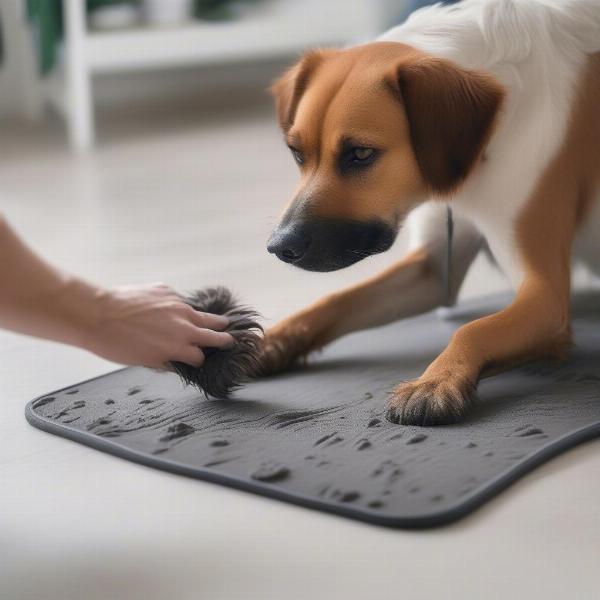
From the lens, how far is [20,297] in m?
1.30

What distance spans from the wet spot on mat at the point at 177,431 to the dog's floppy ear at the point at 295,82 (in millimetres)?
552

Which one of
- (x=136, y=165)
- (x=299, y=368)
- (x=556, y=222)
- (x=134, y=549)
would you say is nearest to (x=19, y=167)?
(x=136, y=165)

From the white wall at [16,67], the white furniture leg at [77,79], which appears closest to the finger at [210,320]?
the white furniture leg at [77,79]

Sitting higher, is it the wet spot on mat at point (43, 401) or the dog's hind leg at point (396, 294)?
the dog's hind leg at point (396, 294)

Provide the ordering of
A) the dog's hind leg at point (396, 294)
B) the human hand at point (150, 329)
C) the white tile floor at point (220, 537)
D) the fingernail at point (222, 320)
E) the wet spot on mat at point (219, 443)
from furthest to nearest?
the dog's hind leg at point (396, 294) → the fingernail at point (222, 320) → the wet spot on mat at point (219, 443) → the human hand at point (150, 329) → the white tile floor at point (220, 537)

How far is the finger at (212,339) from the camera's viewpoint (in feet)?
5.08

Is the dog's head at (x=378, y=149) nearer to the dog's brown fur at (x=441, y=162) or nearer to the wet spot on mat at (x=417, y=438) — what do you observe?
the dog's brown fur at (x=441, y=162)

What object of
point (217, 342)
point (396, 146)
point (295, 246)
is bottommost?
point (217, 342)

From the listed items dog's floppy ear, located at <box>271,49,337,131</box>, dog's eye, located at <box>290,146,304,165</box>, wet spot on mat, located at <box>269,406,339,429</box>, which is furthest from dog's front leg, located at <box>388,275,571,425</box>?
dog's floppy ear, located at <box>271,49,337,131</box>

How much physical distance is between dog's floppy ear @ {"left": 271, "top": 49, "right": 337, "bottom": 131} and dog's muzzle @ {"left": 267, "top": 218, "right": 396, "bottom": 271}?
0.89 feet

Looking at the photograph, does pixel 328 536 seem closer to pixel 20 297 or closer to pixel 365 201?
pixel 20 297

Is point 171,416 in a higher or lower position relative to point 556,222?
lower

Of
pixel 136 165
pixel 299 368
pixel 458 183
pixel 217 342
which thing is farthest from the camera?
pixel 136 165

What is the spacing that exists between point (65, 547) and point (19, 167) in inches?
101
